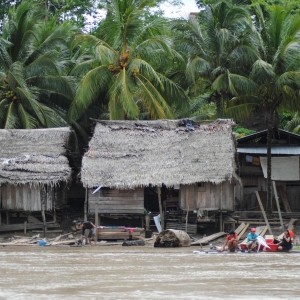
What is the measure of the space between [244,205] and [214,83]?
5.14 meters

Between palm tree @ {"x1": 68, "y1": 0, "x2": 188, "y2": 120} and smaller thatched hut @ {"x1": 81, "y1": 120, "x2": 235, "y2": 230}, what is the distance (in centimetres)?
117

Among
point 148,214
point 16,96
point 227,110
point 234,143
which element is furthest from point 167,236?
point 16,96

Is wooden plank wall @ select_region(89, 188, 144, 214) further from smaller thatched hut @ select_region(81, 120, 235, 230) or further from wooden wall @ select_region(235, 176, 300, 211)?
wooden wall @ select_region(235, 176, 300, 211)

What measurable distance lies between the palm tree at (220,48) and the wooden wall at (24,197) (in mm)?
7064

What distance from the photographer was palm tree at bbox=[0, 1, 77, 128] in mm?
27125

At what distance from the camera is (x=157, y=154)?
24.8m

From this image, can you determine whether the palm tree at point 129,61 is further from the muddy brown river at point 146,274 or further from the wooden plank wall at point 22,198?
the muddy brown river at point 146,274

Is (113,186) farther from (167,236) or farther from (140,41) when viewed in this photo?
(140,41)

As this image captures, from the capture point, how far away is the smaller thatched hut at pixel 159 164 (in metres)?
23.8

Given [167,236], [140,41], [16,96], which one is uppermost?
[140,41]

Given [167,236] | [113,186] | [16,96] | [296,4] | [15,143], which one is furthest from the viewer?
[296,4]

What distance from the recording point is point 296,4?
3388 centimetres

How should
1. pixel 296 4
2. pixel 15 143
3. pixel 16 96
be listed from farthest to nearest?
1. pixel 296 4
2. pixel 16 96
3. pixel 15 143

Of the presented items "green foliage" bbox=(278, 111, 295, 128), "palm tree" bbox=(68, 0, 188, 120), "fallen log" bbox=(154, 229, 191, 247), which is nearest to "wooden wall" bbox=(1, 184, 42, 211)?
"palm tree" bbox=(68, 0, 188, 120)
